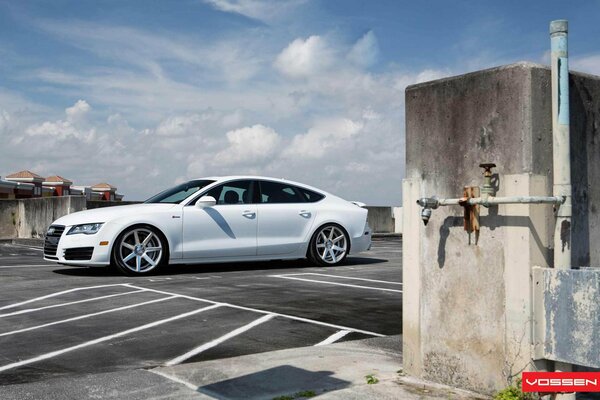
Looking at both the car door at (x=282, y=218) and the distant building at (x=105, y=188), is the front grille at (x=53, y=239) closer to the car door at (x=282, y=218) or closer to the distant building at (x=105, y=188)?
the car door at (x=282, y=218)

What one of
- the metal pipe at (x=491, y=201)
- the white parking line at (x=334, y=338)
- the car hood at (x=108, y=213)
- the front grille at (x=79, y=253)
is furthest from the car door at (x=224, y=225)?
the metal pipe at (x=491, y=201)

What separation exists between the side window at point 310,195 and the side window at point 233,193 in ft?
3.30

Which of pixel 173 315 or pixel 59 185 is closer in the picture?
pixel 173 315

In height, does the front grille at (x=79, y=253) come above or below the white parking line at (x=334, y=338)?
above

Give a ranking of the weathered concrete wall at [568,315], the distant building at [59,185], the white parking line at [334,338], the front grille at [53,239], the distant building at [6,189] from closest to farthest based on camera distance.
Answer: the weathered concrete wall at [568,315], the white parking line at [334,338], the front grille at [53,239], the distant building at [6,189], the distant building at [59,185]

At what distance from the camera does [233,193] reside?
1144 cm

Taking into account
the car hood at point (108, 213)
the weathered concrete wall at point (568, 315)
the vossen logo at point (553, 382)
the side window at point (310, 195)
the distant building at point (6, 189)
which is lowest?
the vossen logo at point (553, 382)

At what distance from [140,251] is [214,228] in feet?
3.80

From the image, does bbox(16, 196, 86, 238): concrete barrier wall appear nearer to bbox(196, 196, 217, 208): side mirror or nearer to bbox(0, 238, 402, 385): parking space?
bbox(0, 238, 402, 385): parking space

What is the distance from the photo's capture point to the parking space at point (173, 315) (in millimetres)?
5336

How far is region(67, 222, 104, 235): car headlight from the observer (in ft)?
34.3

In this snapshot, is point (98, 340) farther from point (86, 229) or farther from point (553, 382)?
point (86, 229)

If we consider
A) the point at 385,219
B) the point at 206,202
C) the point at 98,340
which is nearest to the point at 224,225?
the point at 206,202

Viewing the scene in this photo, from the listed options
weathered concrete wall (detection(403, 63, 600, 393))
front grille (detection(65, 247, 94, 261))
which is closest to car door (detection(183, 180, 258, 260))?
front grille (detection(65, 247, 94, 261))
